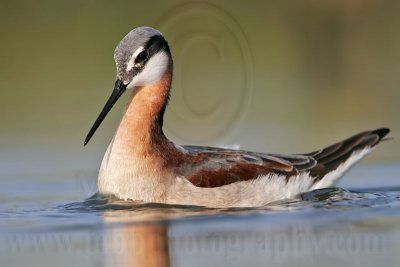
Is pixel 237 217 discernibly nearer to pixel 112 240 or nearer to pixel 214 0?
pixel 112 240

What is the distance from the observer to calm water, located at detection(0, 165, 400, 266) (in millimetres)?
10875

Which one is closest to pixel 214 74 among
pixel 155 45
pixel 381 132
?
pixel 381 132

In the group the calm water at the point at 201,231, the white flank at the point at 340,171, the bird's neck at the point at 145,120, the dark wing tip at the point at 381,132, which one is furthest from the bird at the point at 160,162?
the dark wing tip at the point at 381,132

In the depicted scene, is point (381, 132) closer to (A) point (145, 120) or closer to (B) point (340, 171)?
(B) point (340, 171)

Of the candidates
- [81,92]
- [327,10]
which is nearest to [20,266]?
[81,92]

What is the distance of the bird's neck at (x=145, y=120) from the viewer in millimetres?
13125

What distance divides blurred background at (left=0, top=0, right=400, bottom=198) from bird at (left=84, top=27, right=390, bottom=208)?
1.78 m

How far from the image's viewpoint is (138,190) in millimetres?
12836

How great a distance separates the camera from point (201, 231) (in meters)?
11.8

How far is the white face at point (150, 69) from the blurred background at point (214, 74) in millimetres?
2014

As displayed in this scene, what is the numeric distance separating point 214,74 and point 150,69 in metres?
7.37

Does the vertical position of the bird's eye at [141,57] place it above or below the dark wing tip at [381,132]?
above

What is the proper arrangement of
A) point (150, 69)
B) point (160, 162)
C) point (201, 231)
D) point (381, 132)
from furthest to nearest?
point (381, 132) < point (150, 69) < point (160, 162) < point (201, 231)

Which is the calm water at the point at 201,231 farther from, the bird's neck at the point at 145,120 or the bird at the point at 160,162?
the bird's neck at the point at 145,120
